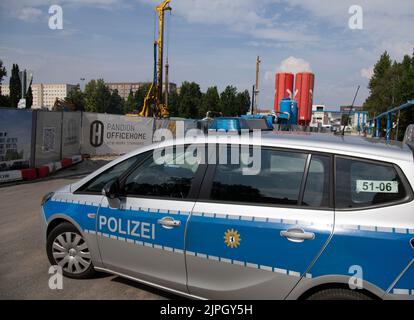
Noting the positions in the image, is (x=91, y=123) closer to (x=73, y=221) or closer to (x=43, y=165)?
(x=43, y=165)

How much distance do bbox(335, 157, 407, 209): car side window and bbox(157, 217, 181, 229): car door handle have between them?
133 cm

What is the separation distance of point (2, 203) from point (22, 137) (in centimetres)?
408

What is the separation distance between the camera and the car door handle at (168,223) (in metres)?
3.34

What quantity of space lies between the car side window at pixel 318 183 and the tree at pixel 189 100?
229ft

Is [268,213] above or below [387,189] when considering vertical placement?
below

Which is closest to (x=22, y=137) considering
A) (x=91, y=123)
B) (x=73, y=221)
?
(x=91, y=123)

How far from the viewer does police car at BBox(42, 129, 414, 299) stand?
8.63 feet

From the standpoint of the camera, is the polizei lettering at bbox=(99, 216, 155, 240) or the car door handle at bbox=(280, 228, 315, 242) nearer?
the car door handle at bbox=(280, 228, 315, 242)

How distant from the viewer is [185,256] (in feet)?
10.9

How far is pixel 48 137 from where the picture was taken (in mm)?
13445

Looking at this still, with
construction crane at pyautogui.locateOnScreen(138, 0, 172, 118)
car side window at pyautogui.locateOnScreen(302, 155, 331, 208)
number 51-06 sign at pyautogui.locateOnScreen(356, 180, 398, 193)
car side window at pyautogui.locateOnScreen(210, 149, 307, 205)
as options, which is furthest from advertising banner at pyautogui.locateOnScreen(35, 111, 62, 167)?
construction crane at pyautogui.locateOnScreen(138, 0, 172, 118)

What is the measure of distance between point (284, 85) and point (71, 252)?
104ft

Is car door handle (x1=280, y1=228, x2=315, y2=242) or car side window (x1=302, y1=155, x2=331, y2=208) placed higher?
car side window (x1=302, y1=155, x2=331, y2=208)

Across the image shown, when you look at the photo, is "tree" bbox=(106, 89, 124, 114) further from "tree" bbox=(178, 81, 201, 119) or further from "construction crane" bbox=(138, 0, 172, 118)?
"construction crane" bbox=(138, 0, 172, 118)
